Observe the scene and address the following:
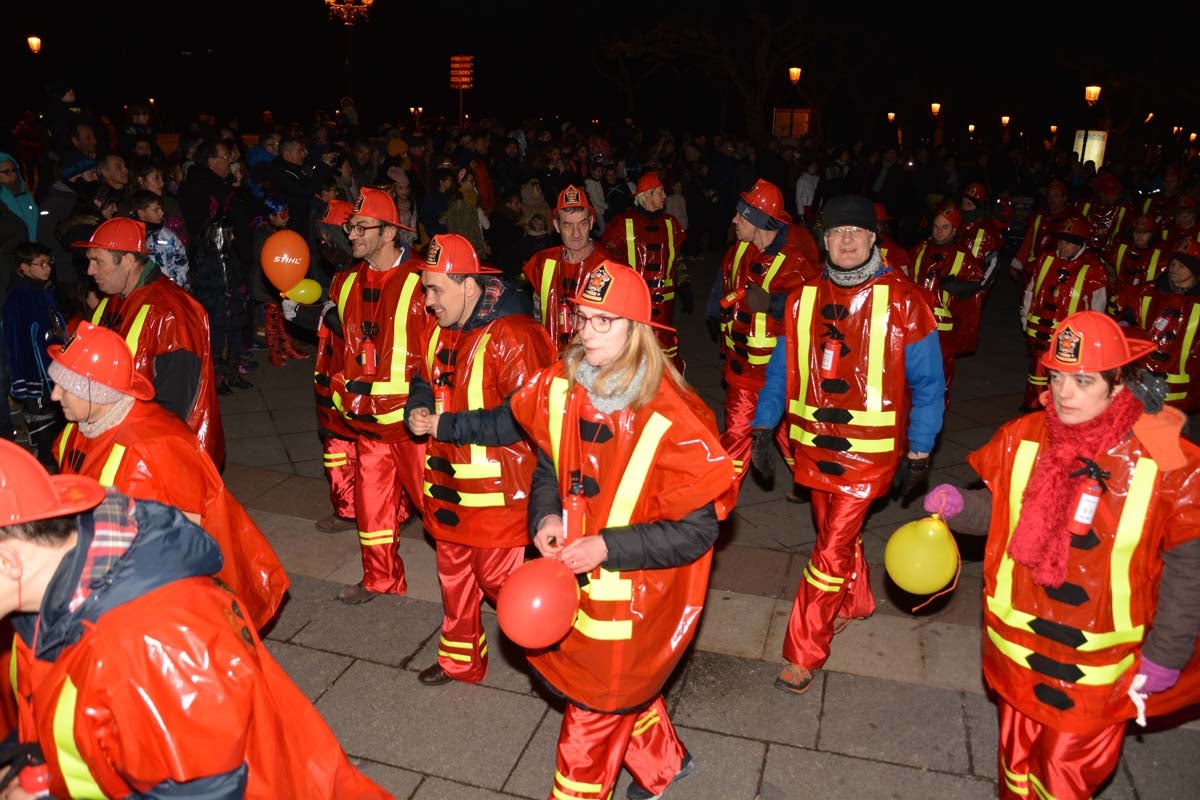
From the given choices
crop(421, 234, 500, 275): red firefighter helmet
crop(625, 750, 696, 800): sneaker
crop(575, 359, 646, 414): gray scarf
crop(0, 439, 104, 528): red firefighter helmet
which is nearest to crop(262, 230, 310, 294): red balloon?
crop(421, 234, 500, 275): red firefighter helmet

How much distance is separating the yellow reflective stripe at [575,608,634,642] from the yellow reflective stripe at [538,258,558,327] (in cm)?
444

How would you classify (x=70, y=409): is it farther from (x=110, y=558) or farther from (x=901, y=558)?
(x=901, y=558)

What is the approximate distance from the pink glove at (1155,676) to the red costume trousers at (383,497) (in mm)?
3564

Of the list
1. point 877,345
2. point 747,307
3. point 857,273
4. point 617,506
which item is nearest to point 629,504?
point 617,506

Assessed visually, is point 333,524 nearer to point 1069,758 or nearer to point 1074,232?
point 1069,758

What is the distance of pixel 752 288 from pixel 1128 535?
387 cm

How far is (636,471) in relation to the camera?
10.9 feet

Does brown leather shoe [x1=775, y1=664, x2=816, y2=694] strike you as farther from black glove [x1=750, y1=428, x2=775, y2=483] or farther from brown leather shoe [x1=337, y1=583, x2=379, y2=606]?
brown leather shoe [x1=337, y1=583, x2=379, y2=606]

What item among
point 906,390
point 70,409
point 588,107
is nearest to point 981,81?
point 588,107

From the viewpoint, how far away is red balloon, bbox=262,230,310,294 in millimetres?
5953

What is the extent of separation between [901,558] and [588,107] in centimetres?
3927

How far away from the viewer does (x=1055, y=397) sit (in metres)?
3.22

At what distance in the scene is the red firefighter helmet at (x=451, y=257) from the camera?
4379mm

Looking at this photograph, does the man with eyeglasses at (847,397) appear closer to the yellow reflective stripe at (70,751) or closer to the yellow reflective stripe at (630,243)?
the yellow reflective stripe at (70,751)
